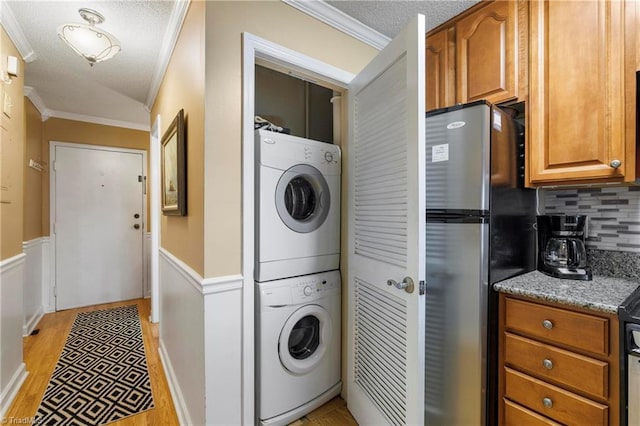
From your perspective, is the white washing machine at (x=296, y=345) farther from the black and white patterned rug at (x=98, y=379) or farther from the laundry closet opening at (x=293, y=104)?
the laundry closet opening at (x=293, y=104)

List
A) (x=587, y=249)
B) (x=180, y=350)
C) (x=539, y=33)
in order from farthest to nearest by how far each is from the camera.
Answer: (x=180, y=350), (x=587, y=249), (x=539, y=33)

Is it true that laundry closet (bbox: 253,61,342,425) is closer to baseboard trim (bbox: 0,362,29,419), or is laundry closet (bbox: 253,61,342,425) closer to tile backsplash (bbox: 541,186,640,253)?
tile backsplash (bbox: 541,186,640,253)

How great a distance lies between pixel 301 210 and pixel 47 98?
3.17 metres

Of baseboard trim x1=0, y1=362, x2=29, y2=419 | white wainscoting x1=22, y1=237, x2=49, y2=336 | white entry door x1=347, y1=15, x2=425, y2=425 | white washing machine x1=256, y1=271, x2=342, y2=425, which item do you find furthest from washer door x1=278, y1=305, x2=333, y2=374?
white wainscoting x1=22, y1=237, x2=49, y2=336

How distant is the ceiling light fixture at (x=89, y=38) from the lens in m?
1.45

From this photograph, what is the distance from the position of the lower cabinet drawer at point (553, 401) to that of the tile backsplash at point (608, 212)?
86cm

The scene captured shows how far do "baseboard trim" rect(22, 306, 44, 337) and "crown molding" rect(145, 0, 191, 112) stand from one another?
8.29 ft

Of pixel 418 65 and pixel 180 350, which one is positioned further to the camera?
pixel 180 350

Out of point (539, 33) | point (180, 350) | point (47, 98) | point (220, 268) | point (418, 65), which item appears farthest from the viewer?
point (47, 98)

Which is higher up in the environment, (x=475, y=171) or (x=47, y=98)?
(x=47, y=98)

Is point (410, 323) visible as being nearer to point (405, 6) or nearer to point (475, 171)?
point (475, 171)

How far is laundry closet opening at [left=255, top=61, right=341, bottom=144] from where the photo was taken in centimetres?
239

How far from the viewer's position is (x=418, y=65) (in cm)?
110

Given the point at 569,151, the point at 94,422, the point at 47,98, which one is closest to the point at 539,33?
the point at 569,151
